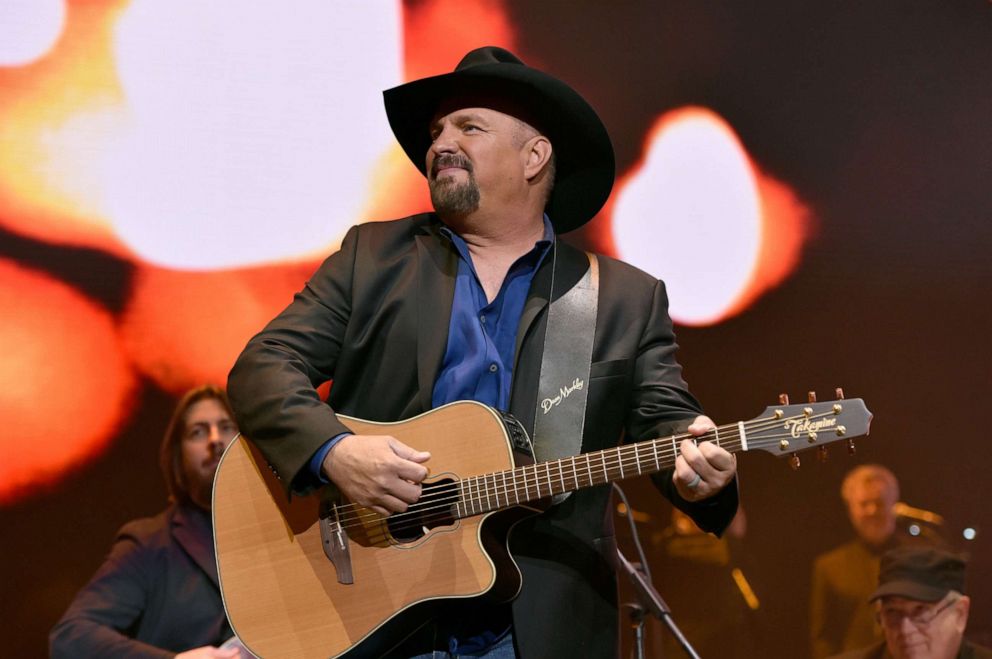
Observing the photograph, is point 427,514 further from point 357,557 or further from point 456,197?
point 456,197

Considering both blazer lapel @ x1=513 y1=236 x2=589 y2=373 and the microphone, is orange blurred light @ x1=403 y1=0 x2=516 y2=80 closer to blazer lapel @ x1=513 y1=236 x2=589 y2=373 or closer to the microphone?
blazer lapel @ x1=513 y1=236 x2=589 y2=373

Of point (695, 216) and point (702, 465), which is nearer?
point (702, 465)

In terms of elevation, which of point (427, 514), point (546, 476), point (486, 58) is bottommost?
point (427, 514)

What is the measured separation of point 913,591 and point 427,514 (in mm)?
3021

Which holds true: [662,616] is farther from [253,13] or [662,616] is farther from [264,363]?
[253,13]

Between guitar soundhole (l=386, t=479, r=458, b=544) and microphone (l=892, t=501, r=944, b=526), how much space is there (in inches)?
122

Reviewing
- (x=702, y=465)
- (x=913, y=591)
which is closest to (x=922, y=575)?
(x=913, y=591)

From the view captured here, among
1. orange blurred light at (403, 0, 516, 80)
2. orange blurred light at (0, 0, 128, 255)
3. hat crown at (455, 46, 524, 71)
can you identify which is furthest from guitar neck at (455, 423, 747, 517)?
orange blurred light at (403, 0, 516, 80)

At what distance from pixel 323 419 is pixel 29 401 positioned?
1.98m

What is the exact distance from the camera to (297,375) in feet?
8.54

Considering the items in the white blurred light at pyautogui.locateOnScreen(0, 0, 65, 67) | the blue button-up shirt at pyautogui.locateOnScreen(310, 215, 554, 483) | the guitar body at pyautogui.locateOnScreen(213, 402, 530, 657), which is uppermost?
the white blurred light at pyautogui.locateOnScreen(0, 0, 65, 67)

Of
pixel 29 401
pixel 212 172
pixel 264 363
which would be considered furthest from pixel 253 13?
pixel 264 363

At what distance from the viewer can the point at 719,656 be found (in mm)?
4711

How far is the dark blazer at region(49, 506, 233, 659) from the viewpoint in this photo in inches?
155
